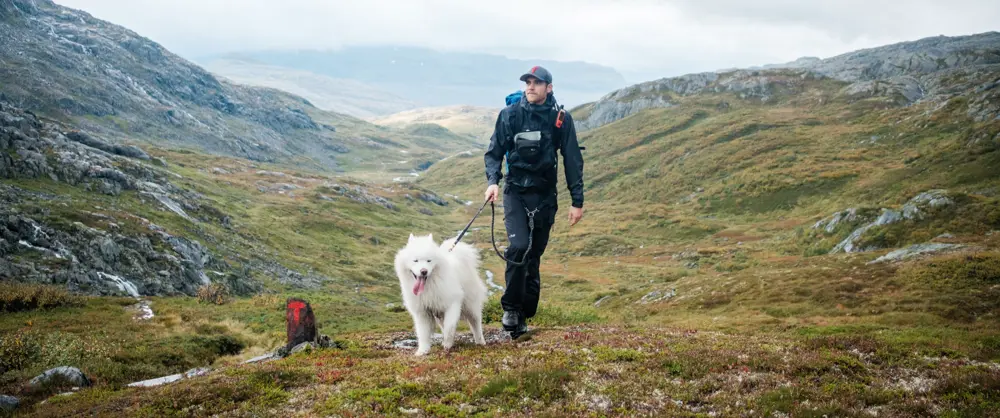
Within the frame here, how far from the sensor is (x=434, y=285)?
1194 cm

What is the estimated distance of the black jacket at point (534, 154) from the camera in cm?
1273

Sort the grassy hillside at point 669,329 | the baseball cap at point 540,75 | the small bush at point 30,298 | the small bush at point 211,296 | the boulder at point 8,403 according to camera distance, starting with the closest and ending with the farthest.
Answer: the grassy hillside at point 669,329 < the boulder at point 8,403 < the baseball cap at point 540,75 < the small bush at point 30,298 < the small bush at point 211,296

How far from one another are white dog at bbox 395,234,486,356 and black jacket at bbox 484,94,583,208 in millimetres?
2215

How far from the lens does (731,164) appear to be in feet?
371

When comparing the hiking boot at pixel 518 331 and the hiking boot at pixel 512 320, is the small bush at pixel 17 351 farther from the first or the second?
the hiking boot at pixel 518 331

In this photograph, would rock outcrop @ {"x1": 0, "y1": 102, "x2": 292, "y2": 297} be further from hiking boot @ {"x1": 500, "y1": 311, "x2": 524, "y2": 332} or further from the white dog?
hiking boot @ {"x1": 500, "y1": 311, "x2": 524, "y2": 332}

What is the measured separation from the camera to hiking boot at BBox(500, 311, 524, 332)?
1409cm

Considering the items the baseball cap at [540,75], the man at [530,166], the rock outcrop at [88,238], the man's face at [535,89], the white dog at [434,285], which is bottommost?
the rock outcrop at [88,238]

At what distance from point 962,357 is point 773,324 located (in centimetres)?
1229

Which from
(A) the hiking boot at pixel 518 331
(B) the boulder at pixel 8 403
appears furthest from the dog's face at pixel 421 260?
(B) the boulder at pixel 8 403

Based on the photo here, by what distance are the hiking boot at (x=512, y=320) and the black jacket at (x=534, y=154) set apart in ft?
11.4

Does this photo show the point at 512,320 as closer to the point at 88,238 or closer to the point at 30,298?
the point at 30,298

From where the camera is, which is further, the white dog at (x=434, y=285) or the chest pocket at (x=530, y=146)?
the chest pocket at (x=530, y=146)

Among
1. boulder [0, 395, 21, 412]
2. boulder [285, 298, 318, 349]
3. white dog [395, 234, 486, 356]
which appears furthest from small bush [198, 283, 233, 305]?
white dog [395, 234, 486, 356]
